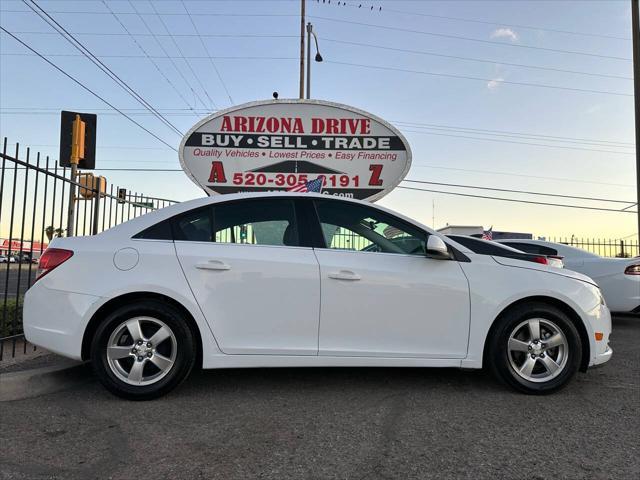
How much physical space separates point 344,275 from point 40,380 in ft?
8.35

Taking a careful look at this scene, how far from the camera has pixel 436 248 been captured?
345cm

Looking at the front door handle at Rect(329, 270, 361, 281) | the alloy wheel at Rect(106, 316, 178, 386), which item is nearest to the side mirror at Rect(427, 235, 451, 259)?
the front door handle at Rect(329, 270, 361, 281)

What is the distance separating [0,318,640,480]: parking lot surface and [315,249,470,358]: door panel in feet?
1.27

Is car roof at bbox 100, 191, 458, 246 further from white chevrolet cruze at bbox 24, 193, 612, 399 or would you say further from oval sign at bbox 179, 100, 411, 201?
oval sign at bbox 179, 100, 411, 201

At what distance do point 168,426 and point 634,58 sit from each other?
49.6 feet

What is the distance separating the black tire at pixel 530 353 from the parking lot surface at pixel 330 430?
4.5 inches

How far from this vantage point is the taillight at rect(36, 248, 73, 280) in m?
3.42

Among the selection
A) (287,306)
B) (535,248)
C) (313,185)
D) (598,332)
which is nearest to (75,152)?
(313,185)

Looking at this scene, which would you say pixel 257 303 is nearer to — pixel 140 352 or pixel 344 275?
pixel 344 275

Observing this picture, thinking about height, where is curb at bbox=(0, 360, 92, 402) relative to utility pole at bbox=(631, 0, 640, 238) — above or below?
below

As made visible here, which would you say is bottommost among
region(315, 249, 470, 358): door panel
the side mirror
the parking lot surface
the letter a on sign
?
the parking lot surface

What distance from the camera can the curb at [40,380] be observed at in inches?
136

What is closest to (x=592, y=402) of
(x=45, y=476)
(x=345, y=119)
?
(x=45, y=476)

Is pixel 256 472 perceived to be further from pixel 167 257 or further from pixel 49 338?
pixel 49 338
